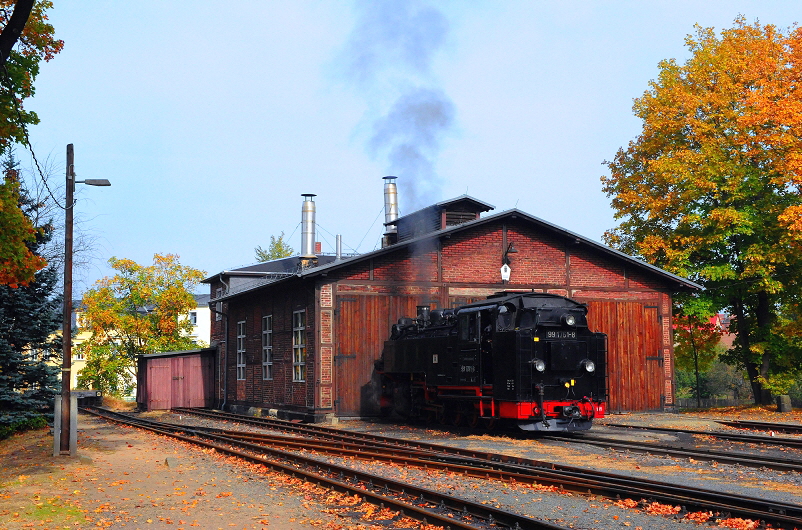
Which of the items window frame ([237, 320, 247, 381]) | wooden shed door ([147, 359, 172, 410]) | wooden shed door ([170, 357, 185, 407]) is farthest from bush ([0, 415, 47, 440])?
wooden shed door ([170, 357, 185, 407])

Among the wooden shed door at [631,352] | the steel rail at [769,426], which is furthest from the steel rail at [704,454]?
the wooden shed door at [631,352]

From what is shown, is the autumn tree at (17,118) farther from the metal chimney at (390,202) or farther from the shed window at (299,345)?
the metal chimney at (390,202)

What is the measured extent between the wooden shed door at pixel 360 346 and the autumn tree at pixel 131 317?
29404 mm

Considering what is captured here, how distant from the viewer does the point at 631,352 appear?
27047mm

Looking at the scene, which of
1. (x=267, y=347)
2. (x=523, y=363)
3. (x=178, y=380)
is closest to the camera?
(x=523, y=363)

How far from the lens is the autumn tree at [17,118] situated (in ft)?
50.5

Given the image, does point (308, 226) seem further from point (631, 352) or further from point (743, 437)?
point (743, 437)

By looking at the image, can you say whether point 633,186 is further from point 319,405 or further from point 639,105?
point 319,405

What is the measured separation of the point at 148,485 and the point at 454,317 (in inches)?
391

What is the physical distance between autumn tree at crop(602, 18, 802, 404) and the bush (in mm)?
22548

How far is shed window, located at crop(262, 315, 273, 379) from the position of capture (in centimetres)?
2973

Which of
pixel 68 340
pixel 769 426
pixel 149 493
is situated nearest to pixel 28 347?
pixel 68 340

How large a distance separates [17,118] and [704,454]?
572 inches

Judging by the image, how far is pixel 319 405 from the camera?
24562 mm
